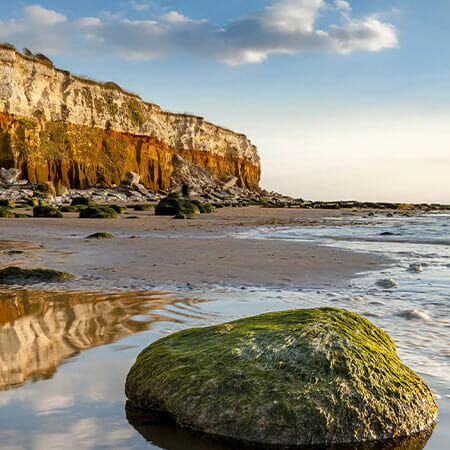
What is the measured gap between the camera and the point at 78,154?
147 ft

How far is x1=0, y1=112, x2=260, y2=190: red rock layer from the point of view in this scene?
38.2 metres

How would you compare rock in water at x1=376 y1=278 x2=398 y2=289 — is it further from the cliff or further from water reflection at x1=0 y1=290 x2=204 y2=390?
the cliff

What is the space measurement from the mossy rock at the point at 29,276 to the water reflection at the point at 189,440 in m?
3.71

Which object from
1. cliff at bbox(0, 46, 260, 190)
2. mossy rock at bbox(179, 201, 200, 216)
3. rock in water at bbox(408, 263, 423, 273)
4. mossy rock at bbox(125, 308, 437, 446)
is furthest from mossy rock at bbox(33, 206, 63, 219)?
cliff at bbox(0, 46, 260, 190)

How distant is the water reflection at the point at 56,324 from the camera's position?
284cm

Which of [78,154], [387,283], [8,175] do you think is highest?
[78,154]

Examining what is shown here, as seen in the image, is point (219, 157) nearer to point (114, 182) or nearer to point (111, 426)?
point (114, 182)

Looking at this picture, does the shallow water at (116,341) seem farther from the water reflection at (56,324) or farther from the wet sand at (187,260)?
the wet sand at (187,260)

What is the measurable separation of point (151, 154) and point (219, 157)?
21.1 meters

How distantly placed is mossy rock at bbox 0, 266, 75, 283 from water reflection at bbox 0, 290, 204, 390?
565 mm

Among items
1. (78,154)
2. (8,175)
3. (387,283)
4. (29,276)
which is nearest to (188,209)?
(29,276)

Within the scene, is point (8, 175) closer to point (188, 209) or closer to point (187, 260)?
point (188, 209)

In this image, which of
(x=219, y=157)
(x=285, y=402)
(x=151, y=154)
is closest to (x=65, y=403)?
(x=285, y=402)

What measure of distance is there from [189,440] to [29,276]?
4147 mm
